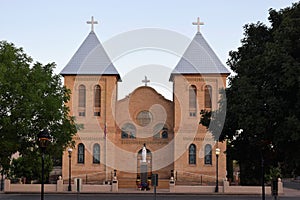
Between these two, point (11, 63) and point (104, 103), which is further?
point (104, 103)

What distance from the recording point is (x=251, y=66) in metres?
24.2

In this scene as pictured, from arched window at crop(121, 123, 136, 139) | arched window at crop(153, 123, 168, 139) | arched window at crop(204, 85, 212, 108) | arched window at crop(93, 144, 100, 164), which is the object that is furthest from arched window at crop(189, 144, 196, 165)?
arched window at crop(93, 144, 100, 164)

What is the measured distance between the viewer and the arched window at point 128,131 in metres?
57.7

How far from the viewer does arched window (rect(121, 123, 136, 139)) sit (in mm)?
57656

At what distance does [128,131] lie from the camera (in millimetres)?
57812

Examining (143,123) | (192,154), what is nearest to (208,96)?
(192,154)

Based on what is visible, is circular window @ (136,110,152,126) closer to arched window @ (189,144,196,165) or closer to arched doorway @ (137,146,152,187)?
arched doorway @ (137,146,152,187)

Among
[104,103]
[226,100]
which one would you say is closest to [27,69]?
[226,100]

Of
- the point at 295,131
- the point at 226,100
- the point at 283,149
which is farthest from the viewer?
the point at 226,100

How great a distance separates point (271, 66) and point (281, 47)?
0.83m

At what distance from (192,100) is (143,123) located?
590 cm

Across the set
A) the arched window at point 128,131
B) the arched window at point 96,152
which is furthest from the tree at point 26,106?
the arched window at point 128,131

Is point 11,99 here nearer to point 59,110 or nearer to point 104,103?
point 59,110

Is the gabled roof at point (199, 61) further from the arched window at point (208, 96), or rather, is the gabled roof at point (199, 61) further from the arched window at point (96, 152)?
the arched window at point (96, 152)
